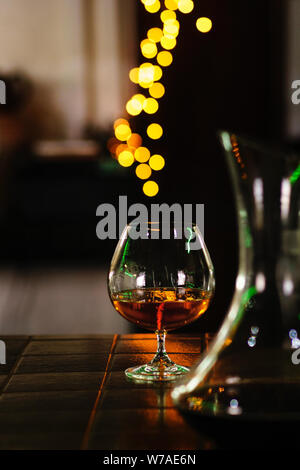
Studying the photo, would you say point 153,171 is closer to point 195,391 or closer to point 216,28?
point 216,28

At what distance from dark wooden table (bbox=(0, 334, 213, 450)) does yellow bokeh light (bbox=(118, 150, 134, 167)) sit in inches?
192

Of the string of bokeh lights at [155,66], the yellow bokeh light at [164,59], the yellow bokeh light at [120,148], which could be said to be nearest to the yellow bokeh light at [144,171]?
the string of bokeh lights at [155,66]

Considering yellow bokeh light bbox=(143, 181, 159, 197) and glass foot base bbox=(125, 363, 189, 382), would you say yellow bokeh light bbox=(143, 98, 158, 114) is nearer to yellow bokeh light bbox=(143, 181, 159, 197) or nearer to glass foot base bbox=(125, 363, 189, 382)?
yellow bokeh light bbox=(143, 181, 159, 197)

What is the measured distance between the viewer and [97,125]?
6516 mm

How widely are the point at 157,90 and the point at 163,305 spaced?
6.79 ft

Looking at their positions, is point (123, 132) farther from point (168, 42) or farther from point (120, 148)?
point (168, 42)

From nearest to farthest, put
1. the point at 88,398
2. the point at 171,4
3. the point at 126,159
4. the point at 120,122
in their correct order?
the point at 88,398 → the point at 171,4 → the point at 126,159 → the point at 120,122

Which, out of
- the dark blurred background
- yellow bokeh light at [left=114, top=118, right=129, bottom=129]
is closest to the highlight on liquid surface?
the dark blurred background

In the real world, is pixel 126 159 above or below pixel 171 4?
below

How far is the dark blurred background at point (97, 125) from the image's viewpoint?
2658mm

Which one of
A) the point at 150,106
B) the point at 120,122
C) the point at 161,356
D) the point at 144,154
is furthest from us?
the point at 120,122

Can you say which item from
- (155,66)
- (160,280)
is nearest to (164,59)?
(155,66)

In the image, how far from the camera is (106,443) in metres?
0.51

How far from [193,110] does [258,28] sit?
367mm
